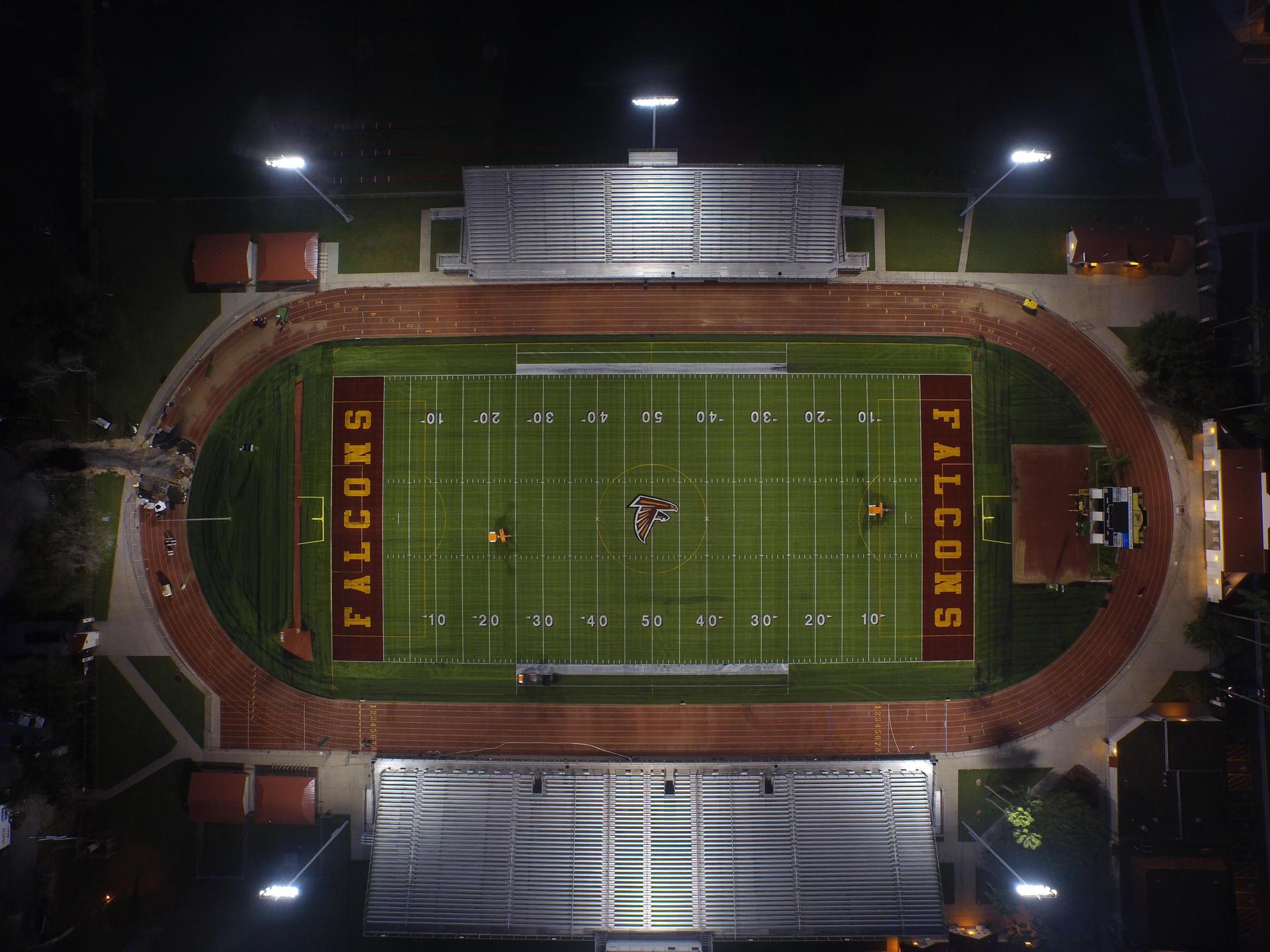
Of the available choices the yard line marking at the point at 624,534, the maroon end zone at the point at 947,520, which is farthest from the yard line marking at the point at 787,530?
the yard line marking at the point at 624,534

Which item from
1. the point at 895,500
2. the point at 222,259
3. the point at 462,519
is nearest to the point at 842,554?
the point at 895,500

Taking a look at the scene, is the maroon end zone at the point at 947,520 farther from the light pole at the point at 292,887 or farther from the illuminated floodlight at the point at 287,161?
the illuminated floodlight at the point at 287,161

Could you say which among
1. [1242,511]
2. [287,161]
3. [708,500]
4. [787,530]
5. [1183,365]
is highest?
[287,161]

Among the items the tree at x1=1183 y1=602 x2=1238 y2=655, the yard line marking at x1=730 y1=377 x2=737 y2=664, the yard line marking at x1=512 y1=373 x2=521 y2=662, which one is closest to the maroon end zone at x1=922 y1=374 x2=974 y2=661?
the yard line marking at x1=730 y1=377 x2=737 y2=664

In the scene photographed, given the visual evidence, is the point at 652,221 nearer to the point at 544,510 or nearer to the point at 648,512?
the point at 648,512

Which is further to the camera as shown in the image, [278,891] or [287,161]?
[278,891]

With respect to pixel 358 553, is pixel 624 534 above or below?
above

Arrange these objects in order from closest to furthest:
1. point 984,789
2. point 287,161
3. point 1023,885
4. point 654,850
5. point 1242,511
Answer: point 287,161 < point 1023,885 < point 654,850 < point 1242,511 < point 984,789

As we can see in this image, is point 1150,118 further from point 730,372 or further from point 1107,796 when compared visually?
point 1107,796

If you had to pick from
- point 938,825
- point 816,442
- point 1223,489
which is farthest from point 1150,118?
point 938,825
